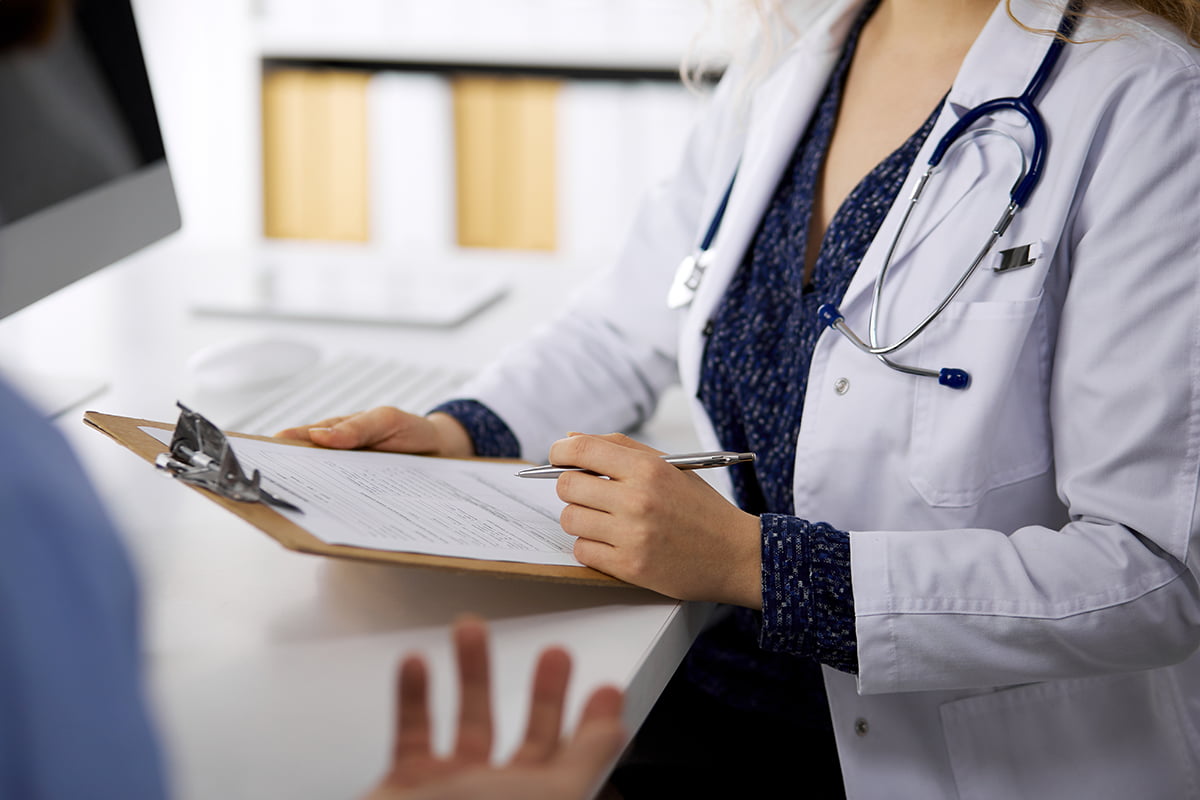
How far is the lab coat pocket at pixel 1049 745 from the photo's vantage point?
0.84m

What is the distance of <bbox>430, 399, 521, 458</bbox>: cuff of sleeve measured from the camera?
101 cm

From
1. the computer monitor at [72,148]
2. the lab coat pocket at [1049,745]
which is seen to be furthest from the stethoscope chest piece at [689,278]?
the computer monitor at [72,148]

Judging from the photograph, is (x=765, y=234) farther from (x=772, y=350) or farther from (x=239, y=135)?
(x=239, y=135)

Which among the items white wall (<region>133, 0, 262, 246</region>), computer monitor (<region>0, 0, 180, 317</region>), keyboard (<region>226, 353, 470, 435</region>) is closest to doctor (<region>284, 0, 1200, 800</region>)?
keyboard (<region>226, 353, 470, 435</region>)

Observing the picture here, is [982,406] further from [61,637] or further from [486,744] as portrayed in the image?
[61,637]

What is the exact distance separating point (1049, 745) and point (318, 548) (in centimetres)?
57

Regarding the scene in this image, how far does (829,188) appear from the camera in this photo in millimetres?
1030

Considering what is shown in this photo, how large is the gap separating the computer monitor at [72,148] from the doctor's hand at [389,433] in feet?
1.09

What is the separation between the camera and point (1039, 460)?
839 millimetres

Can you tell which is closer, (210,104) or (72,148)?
(72,148)

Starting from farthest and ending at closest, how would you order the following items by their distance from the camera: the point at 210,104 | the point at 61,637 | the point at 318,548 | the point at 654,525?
the point at 210,104, the point at 654,525, the point at 318,548, the point at 61,637

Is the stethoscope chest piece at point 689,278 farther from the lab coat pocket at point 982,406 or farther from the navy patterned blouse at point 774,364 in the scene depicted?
the lab coat pocket at point 982,406

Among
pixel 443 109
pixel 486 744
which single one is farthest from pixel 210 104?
pixel 486 744

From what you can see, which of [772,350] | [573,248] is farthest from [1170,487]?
[573,248]
